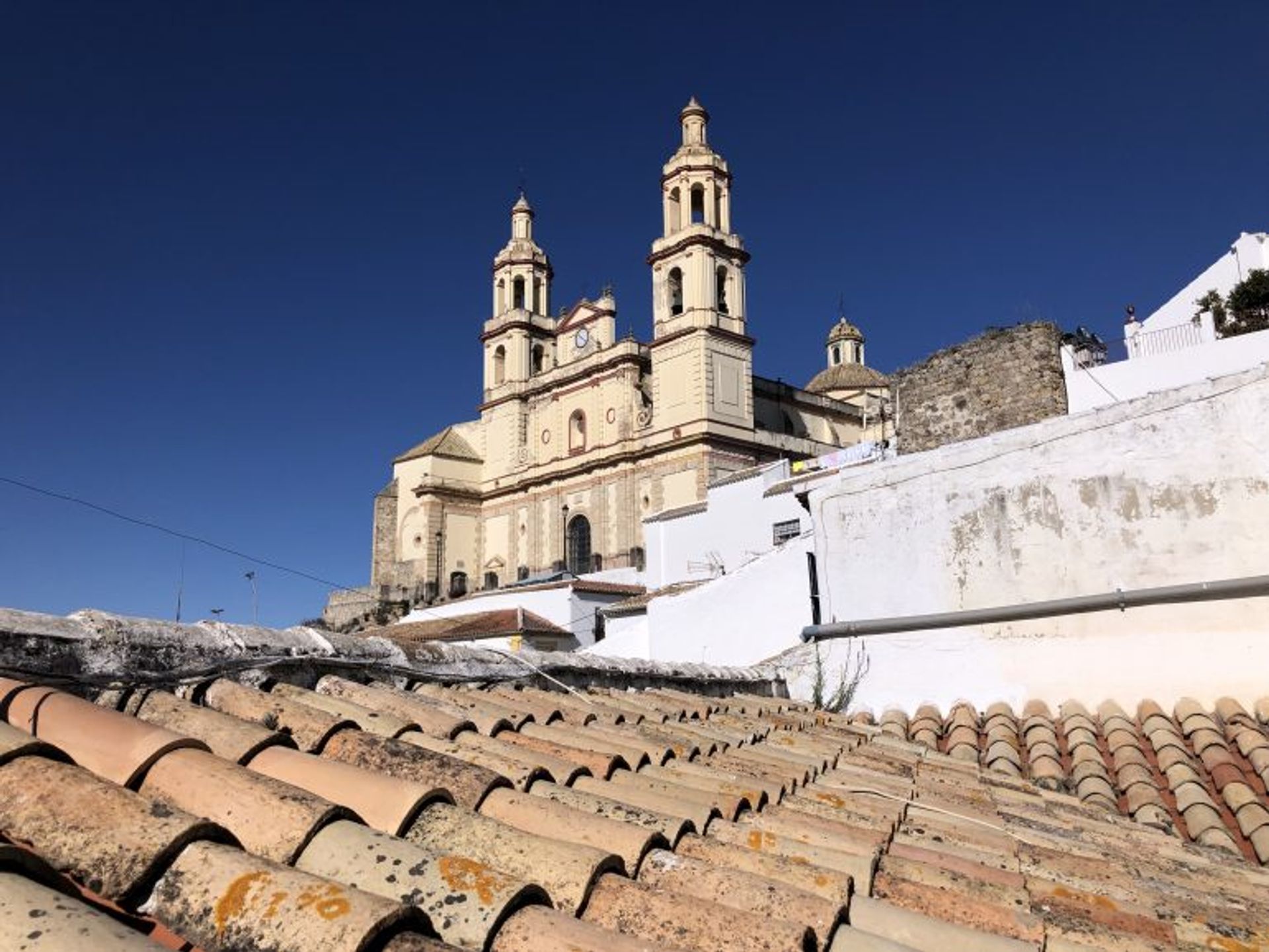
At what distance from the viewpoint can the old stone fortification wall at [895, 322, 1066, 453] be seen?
49.8ft

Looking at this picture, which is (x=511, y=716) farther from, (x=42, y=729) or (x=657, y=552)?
(x=657, y=552)

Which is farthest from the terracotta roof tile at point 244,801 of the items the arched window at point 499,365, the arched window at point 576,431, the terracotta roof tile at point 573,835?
the arched window at point 499,365

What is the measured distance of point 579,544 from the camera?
38.3m

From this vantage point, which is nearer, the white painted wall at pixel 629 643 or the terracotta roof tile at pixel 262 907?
the terracotta roof tile at pixel 262 907

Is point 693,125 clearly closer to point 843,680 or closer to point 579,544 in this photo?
point 579,544

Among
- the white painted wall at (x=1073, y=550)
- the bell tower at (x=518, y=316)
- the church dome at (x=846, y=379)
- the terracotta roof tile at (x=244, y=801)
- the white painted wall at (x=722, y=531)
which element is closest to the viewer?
the terracotta roof tile at (x=244, y=801)

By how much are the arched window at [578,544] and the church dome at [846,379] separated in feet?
49.9

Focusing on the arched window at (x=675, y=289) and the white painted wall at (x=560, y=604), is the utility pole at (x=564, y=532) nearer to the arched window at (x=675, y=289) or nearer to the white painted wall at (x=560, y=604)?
the white painted wall at (x=560, y=604)

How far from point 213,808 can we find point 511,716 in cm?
177

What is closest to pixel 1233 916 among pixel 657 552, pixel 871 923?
pixel 871 923

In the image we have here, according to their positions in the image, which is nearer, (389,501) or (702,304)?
(702,304)

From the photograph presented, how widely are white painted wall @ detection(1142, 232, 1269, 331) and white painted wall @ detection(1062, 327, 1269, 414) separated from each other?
4260mm

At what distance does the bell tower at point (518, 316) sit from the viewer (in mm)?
43156

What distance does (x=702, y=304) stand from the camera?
34969 millimetres
